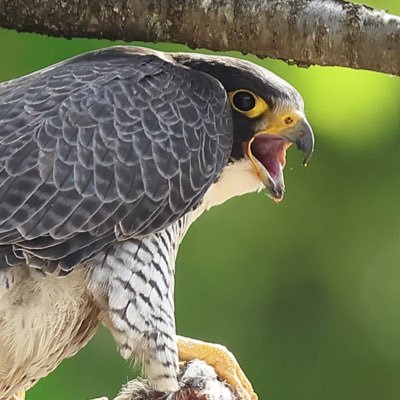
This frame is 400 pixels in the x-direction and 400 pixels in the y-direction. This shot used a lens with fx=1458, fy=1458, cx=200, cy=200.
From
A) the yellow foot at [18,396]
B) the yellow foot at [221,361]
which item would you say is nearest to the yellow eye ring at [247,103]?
the yellow foot at [221,361]

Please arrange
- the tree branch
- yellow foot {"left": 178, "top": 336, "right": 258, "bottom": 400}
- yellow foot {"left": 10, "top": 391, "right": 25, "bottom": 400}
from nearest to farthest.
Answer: the tree branch, yellow foot {"left": 178, "top": 336, "right": 258, "bottom": 400}, yellow foot {"left": 10, "top": 391, "right": 25, "bottom": 400}

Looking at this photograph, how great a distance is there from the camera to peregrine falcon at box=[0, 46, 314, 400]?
9.84 feet

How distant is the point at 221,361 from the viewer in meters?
3.28

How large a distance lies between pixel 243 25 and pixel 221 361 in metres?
0.76

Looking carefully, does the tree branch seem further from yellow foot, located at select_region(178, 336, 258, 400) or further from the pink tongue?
yellow foot, located at select_region(178, 336, 258, 400)

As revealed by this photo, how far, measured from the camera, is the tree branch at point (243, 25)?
9.77ft

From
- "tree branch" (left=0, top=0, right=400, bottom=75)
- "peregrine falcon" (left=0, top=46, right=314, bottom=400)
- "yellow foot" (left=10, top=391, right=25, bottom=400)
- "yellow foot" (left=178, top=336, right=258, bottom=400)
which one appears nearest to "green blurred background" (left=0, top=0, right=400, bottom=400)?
"yellow foot" (left=10, top=391, right=25, bottom=400)

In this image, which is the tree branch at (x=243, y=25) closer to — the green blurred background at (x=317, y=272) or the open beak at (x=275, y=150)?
the open beak at (x=275, y=150)

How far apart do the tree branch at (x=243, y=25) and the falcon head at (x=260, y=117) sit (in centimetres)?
15

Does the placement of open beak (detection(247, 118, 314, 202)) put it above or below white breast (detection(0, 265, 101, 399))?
above

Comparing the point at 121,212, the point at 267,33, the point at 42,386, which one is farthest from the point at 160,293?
the point at 42,386

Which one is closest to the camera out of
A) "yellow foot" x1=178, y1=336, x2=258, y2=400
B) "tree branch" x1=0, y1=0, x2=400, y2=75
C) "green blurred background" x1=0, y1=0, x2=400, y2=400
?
"tree branch" x1=0, y1=0, x2=400, y2=75

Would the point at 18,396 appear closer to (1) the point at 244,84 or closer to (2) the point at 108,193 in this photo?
(2) the point at 108,193

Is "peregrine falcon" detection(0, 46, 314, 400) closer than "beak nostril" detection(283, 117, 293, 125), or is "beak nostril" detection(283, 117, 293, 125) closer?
"peregrine falcon" detection(0, 46, 314, 400)
